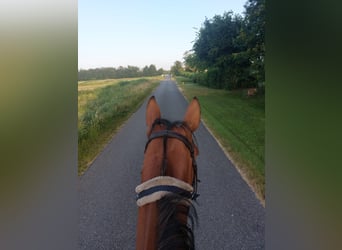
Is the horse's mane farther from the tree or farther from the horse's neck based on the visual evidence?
the tree

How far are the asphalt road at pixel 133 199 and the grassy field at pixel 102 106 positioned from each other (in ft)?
0.20

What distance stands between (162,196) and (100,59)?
82cm

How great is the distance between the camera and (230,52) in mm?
1273

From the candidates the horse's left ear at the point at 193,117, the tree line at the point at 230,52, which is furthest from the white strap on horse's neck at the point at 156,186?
the tree line at the point at 230,52

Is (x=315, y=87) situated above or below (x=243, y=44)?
below

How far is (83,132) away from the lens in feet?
3.72

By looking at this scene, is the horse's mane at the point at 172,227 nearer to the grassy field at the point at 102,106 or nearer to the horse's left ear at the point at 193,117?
the horse's left ear at the point at 193,117

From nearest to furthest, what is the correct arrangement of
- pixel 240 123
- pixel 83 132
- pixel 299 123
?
pixel 299 123
pixel 83 132
pixel 240 123

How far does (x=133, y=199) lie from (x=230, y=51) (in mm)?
909

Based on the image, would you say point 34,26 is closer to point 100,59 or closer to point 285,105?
point 100,59

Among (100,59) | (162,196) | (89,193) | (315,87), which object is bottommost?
(89,193)

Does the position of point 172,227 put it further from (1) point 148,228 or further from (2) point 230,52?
(2) point 230,52

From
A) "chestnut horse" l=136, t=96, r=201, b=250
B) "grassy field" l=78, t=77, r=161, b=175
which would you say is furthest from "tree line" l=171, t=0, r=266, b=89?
"chestnut horse" l=136, t=96, r=201, b=250

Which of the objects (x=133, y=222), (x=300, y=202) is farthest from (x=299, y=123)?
(x=133, y=222)
